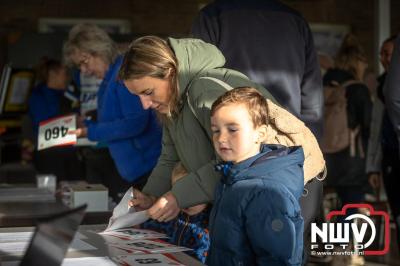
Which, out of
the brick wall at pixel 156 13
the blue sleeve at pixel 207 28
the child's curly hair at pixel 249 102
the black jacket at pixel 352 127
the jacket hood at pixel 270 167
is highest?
the brick wall at pixel 156 13

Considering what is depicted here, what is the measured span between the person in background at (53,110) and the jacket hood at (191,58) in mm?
3398

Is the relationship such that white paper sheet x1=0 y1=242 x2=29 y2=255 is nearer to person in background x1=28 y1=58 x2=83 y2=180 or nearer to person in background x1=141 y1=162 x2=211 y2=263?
person in background x1=141 y1=162 x2=211 y2=263

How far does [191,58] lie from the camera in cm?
237

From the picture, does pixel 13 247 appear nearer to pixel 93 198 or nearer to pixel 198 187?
pixel 198 187

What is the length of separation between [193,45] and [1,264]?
0.89 metres

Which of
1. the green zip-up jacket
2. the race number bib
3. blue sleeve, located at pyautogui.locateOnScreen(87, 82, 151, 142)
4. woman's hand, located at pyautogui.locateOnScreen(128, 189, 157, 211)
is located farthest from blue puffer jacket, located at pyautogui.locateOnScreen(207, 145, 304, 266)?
the race number bib

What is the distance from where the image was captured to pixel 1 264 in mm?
1904

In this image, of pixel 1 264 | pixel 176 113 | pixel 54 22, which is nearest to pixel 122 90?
pixel 176 113

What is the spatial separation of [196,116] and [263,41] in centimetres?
75

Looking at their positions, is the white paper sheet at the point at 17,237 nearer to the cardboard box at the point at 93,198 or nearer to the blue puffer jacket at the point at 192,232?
the blue puffer jacket at the point at 192,232

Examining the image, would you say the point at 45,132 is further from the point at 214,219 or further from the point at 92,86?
the point at 214,219

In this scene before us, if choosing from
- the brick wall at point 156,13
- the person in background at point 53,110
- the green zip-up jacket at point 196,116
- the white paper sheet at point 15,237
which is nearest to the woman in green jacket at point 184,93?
the green zip-up jacket at point 196,116

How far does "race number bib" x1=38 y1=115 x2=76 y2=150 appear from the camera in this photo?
3.79 metres

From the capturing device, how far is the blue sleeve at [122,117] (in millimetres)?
3584
